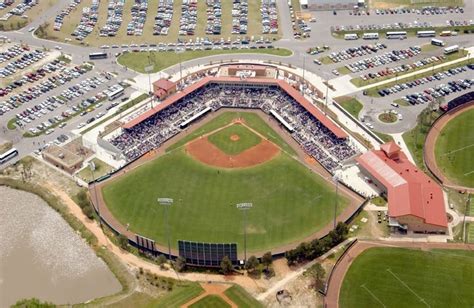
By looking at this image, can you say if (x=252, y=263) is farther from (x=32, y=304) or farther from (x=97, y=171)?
(x=97, y=171)

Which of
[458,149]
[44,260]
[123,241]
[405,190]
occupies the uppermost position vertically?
[405,190]

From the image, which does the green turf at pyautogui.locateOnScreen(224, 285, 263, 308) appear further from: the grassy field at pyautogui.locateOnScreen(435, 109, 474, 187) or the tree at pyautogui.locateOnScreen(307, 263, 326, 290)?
the grassy field at pyautogui.locateOnScreen(435, 109, 474, 187)

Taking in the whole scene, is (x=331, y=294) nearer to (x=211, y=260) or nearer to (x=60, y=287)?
(x=211, y=260)

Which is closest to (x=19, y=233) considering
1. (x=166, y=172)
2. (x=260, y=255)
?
(x=166, y=172)

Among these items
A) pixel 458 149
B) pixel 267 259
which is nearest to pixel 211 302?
pixel 267 259

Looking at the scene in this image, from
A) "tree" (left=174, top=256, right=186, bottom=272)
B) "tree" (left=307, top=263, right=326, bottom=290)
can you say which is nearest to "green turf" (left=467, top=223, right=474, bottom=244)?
"tree" (left=307, top=263, right=326, bottom=290)

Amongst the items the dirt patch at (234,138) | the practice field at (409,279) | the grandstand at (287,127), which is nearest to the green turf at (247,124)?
the grandstand at (287,127)
